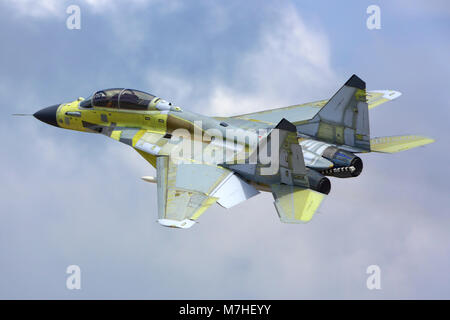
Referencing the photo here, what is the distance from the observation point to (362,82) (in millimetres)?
25625

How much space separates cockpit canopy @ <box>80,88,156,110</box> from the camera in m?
27.7

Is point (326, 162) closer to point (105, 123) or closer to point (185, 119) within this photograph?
point (185, 119)

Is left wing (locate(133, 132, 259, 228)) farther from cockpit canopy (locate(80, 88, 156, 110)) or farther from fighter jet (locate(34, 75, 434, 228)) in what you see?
cockpit canopy (locate(80, 88, 156, 110))

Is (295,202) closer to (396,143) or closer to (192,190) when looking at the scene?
(192,190)

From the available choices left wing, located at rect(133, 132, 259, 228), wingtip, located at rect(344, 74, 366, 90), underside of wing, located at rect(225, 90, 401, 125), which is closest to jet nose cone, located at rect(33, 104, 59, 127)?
left wing, located at rect(133, 132, 259, 228)

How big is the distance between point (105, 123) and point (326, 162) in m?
8.43

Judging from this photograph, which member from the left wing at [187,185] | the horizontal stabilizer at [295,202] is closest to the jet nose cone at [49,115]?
the left wing at [187,185]

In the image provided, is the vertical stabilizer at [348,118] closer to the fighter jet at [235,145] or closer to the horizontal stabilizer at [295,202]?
the fighter jet at [235,145]

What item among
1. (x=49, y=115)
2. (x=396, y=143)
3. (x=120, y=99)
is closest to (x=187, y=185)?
(x=120, y=99)

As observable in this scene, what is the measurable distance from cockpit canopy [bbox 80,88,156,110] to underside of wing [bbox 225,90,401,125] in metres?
3.62

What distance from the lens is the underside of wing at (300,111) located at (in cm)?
2903

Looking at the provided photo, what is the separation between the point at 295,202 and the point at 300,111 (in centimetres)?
741

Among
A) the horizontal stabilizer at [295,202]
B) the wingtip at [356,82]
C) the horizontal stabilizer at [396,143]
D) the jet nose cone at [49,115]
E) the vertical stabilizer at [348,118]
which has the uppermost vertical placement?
the wingtip at [356,82]

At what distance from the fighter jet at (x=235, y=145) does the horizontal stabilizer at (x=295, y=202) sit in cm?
3
